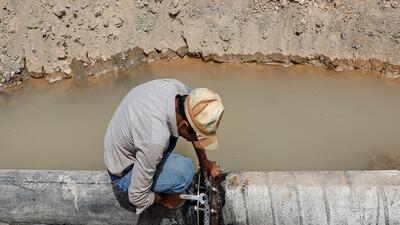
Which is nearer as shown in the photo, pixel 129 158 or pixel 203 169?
pixel 129 158

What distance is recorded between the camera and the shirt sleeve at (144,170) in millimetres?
3316

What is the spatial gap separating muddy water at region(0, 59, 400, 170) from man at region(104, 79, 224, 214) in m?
2.24

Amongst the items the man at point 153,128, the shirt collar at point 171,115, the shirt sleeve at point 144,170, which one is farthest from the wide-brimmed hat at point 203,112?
the shirt sleeve at point 144,170

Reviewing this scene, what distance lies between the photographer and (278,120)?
20.6 ft

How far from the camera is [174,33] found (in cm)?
734

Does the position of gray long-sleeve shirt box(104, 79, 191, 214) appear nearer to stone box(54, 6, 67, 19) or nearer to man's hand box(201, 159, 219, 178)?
man's hand box(201, 159, 219, 178)

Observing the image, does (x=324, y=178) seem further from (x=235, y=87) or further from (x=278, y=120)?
(x=235, y=87)

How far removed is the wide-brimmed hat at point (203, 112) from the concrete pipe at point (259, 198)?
131cm

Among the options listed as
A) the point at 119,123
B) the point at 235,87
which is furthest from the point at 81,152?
the point at 119,123

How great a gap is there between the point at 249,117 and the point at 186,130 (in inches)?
121

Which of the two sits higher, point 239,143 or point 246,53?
point 246,53

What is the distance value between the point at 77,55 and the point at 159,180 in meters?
3.99

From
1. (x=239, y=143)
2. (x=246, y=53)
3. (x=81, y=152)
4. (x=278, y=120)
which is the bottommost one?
(x=81, y=152)

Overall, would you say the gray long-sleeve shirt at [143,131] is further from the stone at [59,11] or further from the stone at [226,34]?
the stone at [59,11]
